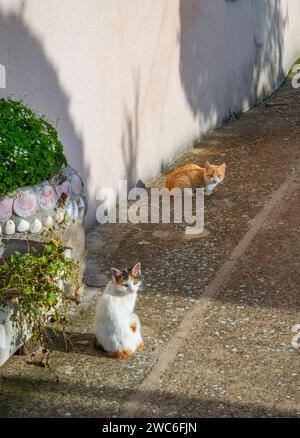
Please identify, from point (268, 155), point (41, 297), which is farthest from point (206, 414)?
point (268, 155)

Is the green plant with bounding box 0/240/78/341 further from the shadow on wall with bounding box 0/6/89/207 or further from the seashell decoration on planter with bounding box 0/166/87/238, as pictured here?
the shadow on wall with bounding box 0/6/89/207

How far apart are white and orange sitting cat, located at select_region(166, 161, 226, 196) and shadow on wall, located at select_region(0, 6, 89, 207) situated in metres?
1.63

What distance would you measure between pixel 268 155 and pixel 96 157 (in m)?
3.15

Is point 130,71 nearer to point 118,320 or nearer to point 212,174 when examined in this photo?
point 212,174

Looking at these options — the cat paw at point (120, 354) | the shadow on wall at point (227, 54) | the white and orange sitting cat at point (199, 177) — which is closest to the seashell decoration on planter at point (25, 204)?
the cat paw at point (120, 354)

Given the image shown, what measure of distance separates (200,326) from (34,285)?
147 centimetres

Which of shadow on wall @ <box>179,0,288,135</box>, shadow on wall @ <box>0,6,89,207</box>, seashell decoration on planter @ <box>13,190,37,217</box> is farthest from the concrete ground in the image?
shadow on wall @ <box>179,0,288,135</box>

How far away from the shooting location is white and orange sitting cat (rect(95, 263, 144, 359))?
5809 millimetres

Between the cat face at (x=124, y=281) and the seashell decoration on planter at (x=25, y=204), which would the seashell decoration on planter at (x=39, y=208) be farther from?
the cat face at (x=124, y=281)

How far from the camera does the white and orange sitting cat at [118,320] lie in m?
5.81

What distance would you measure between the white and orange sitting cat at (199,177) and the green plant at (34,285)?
3557 mm

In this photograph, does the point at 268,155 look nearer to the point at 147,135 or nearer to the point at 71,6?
the point at 147,135

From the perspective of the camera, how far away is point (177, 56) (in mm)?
10633

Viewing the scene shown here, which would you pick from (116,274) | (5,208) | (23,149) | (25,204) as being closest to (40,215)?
(25,204)
